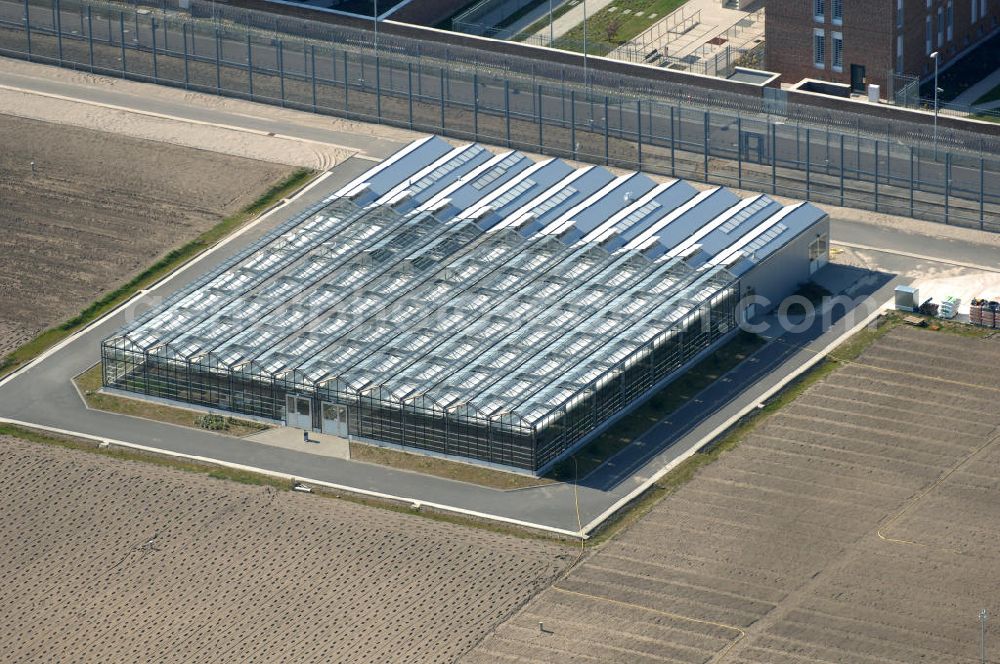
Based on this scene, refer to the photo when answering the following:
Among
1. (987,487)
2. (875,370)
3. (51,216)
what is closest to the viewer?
(987,487)

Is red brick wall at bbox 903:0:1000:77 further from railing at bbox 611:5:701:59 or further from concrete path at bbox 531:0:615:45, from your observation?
concrete path at bbox 531:0:615:45

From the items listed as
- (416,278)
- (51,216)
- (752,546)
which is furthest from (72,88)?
(752,546)

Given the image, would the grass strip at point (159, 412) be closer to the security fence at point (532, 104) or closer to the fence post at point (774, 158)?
the security fence at point (532, 104)

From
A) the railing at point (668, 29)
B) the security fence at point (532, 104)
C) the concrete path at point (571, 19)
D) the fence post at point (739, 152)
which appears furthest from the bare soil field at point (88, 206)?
the railing at point (668, 29)

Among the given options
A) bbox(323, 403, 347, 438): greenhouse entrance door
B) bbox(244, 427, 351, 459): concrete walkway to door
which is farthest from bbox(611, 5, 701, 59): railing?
bbox(244, 427, 351, 459): concrete walkway to door

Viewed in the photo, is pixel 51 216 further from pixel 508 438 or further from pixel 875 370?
pixel 875 370

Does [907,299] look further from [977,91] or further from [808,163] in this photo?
[977,91]
